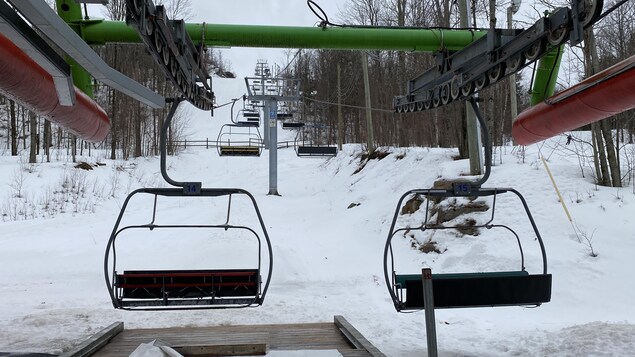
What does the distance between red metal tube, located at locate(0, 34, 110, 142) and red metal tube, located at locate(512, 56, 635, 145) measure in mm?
3773

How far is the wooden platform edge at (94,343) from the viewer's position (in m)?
4.04

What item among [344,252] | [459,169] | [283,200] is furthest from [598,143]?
[283,200]

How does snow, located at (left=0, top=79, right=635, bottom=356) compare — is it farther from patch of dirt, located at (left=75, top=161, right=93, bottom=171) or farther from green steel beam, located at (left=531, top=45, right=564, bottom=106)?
patch of dirt, located at (left=75, top=161, right=93, bottom=171)

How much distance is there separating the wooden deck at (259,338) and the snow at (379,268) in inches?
30.8

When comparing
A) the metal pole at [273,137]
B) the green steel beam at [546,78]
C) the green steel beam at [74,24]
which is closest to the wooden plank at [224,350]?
the green steel beam at [74,24]

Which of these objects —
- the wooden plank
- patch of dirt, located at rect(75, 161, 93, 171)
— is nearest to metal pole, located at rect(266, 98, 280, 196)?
patch of dirt, located at rect(75, 161, 93, 171)

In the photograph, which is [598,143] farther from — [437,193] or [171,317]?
[171,317]

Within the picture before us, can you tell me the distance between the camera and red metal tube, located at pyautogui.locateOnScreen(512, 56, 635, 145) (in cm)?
322

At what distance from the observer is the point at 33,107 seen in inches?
125

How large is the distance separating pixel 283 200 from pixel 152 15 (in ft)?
53.2

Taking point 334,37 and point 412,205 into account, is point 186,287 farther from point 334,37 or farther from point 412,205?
point 412,205

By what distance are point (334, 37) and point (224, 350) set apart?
3.56 meters

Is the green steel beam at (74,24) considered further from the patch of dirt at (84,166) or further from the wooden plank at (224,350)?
the patch of dirt at (84,166)

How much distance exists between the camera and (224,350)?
14.1 feet
